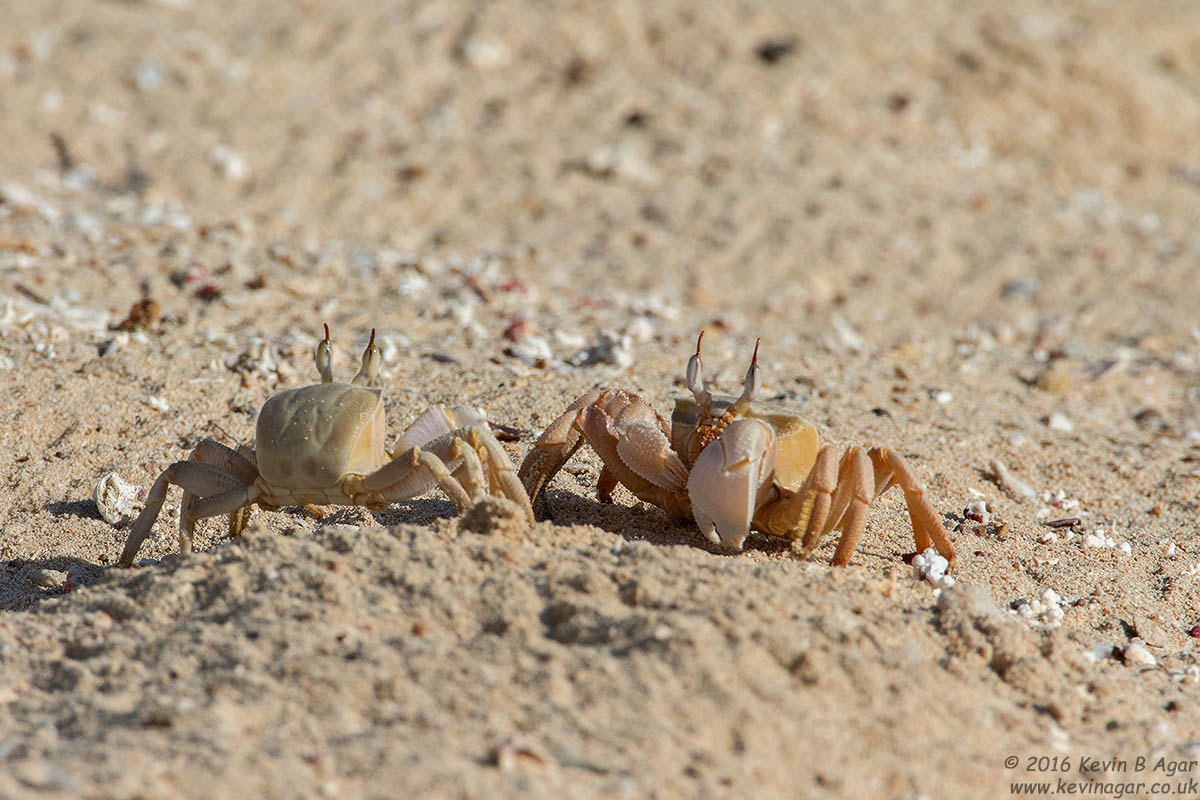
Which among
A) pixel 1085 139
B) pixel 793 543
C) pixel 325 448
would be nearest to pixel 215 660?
pixel 325 448

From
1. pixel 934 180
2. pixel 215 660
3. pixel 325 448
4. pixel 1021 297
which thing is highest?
pixel 934 180

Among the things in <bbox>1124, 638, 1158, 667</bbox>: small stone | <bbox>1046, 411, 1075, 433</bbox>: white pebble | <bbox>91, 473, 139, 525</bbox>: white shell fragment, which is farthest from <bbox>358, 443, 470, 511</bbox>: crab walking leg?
<bbox>1046, 411, 1075, 433</bbox>: white pebble

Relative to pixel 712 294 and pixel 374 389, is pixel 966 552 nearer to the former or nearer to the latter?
pixel 374 389

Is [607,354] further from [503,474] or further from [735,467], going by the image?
[735,467]

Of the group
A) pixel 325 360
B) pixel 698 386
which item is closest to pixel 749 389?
pixel 698 386

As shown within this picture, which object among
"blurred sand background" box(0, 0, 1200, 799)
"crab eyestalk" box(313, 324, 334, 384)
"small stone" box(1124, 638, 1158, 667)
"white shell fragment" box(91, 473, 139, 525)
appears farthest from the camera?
"white shell fragment" box(91, 473, 139, 525)

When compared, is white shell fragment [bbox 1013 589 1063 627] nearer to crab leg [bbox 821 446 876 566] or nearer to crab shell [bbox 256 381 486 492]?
crab leg [bbox 821 446 876 566]

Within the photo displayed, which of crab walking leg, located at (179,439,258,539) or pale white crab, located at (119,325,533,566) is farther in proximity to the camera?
crab walking leg, located at (179,439,258,539)
